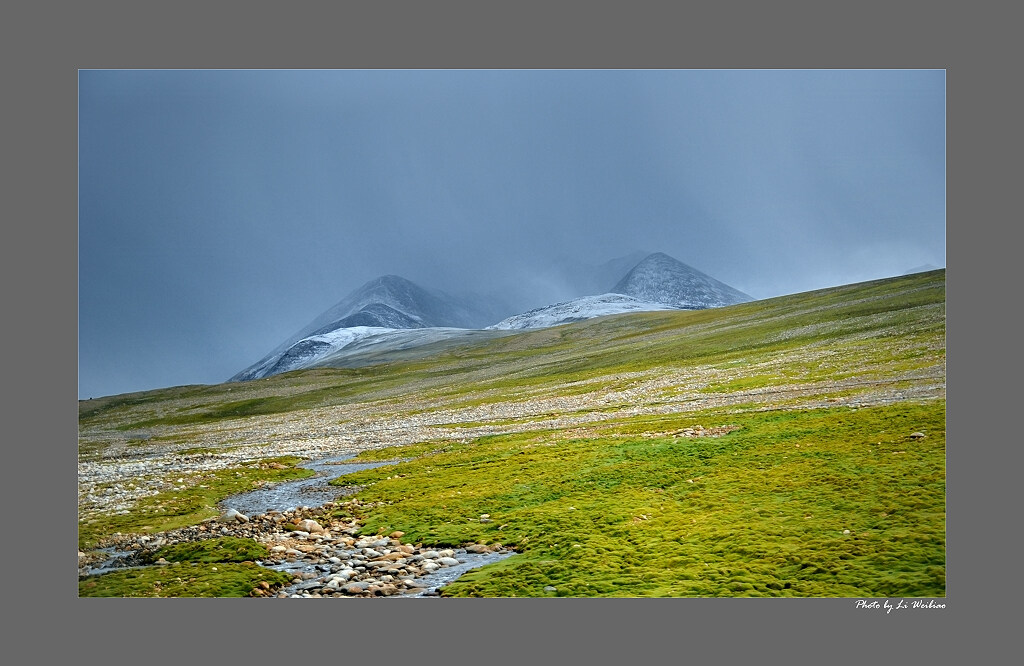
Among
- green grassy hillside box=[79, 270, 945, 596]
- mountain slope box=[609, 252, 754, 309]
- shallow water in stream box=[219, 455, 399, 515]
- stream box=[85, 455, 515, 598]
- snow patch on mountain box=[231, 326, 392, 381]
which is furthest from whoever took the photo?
snow patch on mountain box=[231, 326, 392, 381]

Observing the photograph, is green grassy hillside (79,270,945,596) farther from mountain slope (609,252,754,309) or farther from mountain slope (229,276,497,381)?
mountain slope (229,276,497,381)

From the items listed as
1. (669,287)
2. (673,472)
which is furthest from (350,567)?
(669,287)

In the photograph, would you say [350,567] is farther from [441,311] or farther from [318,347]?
[318,347]

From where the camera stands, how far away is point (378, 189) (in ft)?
103

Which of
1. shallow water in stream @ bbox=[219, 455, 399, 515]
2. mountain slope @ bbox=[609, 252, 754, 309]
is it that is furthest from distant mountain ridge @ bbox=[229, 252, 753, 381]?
shallow water in stream @ bbox=[219, 455, 399, 515]

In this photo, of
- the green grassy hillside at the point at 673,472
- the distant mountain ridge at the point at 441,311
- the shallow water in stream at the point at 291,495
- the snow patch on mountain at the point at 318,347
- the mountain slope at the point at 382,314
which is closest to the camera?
the green grassy hillside at the point at 673,472

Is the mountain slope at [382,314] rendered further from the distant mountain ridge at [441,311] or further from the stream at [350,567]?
the stream at [350,567]

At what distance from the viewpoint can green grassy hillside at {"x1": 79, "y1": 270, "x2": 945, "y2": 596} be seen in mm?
14109

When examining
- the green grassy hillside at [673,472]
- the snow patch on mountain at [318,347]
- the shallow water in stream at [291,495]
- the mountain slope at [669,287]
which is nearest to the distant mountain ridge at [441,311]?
the mountain slope at [669,287]

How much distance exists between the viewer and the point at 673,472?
20219 millimetres

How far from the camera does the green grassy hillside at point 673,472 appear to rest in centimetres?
1411

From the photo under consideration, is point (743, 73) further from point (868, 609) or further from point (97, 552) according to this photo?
point (97, 552)

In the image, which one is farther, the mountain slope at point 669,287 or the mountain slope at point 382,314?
the mountain slope at point 382,314

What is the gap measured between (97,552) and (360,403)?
53701 millimetres
